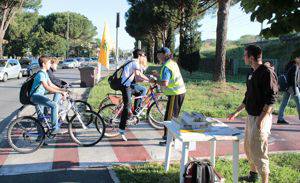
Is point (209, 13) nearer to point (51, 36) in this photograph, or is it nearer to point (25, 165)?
point (25, 165)

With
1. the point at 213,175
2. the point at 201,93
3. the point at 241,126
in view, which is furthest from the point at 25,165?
the point at 201,93

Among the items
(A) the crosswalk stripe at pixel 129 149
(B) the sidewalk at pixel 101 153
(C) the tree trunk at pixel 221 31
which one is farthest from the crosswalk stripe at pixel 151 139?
(C) the tree trunk at pixel 221 31

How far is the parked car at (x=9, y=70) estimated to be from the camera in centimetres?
2649

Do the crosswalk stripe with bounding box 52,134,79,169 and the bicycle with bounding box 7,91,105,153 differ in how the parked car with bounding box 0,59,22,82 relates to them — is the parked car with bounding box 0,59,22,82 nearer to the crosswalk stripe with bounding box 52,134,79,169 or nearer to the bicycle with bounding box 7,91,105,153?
the crosswalk stripe with bounding box 52,134,79,169

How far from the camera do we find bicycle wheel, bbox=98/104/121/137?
832 centimetres

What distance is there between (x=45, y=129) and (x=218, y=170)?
3450 mm

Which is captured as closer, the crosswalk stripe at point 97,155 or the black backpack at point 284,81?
the crosswalk stripe at point 97,155

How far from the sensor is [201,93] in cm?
1627

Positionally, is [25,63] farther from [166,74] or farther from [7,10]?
[166,74]

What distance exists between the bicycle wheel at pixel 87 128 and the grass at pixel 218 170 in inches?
59.5

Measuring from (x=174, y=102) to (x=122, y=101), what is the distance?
144cm

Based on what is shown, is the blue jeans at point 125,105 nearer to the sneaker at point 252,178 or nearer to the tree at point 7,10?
the sneaker at point 252,178

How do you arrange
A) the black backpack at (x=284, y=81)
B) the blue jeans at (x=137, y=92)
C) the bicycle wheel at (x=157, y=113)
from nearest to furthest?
the blue jeans at (x=137, y=92)
the bicycle wheel at (x=157, y=113)
the black backpack at (x=284, y=81)

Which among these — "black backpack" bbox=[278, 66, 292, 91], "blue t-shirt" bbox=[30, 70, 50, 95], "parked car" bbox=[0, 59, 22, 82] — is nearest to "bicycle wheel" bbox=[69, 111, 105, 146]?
"blue t-shirt" bbox=[30, 70, 50, 95]
